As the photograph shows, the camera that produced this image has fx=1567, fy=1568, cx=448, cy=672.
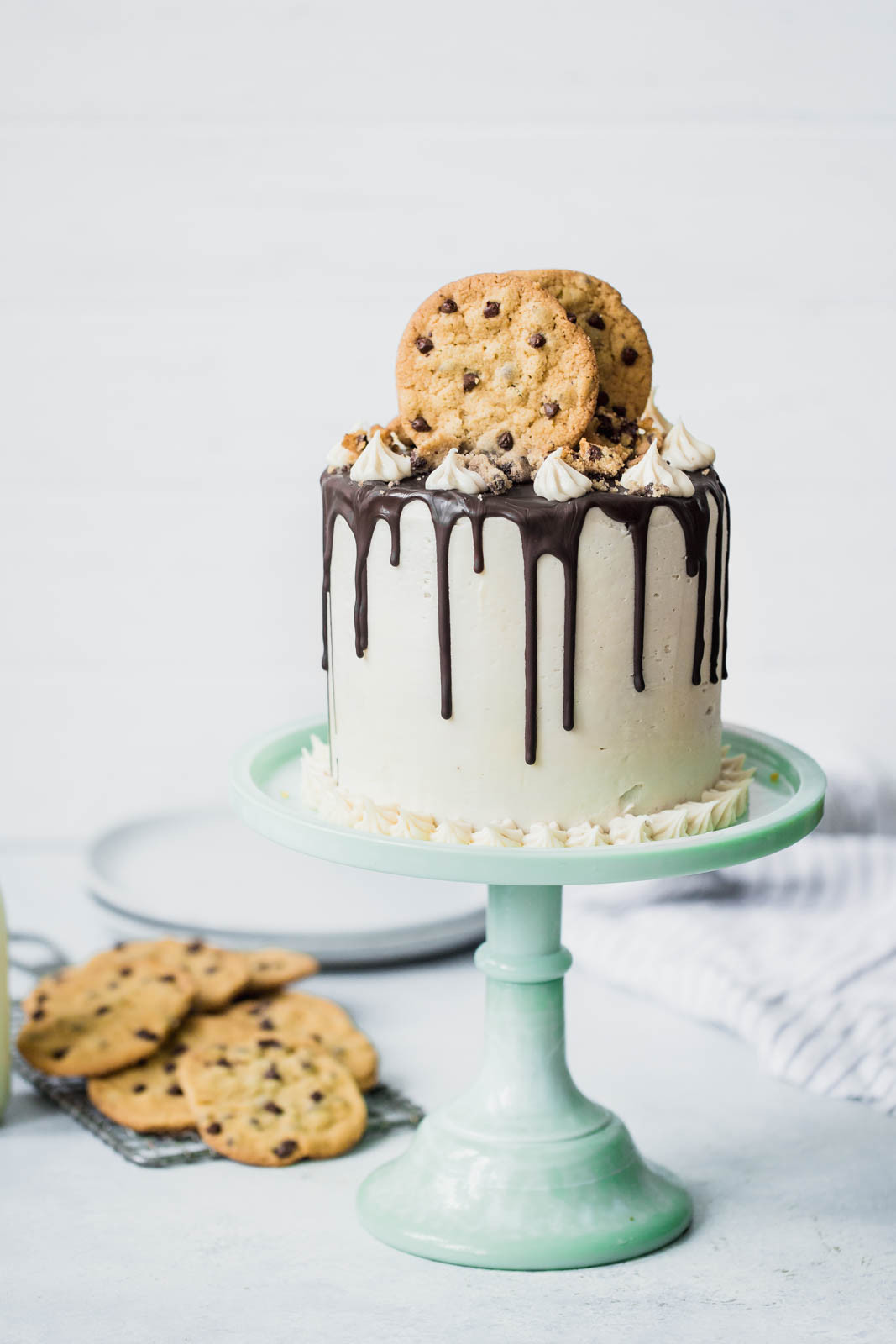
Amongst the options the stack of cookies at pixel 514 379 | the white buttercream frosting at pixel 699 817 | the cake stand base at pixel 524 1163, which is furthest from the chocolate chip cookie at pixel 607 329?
the cake stand base at pixel 524 1163

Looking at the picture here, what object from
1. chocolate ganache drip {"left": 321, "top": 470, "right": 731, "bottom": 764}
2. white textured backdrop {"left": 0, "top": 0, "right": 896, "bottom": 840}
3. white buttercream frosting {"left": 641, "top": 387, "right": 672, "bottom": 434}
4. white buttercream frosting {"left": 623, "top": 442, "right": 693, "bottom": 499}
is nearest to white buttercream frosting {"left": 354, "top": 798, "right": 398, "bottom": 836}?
chocolate ganache drip {"left": 321, "top": 470, "right": 731, "bottom": 764}

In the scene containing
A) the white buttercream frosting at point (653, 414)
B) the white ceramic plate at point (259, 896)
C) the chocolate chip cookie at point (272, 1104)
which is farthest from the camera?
the white ceramic plate at point (259, 896)

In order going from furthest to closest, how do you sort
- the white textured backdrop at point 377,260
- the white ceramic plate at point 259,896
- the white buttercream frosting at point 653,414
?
the white textured backdrop at point 377,260, the white ceramic plate at point 259,896, the white buttercream frosting at point 653,414

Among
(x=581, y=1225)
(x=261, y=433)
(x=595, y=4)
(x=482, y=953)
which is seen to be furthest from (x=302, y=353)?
(x=581, y=1225)

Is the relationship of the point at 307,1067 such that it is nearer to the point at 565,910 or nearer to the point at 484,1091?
the point at 484,1091

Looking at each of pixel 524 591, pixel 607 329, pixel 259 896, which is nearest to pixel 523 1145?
pixel 524 591

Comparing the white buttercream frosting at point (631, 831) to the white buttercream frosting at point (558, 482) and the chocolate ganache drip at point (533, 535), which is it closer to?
the chocolate ganache drip at point (533, 535)

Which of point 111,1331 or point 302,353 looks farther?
point 302,353
